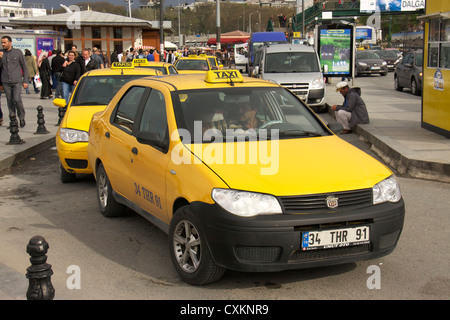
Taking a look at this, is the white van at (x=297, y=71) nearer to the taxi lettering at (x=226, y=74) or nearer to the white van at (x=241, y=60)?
the taxi lettering at (x=226, y=74)

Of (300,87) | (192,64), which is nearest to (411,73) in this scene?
(300,87)

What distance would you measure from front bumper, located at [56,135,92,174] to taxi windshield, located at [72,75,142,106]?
121cm

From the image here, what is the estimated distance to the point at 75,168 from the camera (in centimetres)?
870

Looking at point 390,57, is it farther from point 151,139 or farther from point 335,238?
point 335,238

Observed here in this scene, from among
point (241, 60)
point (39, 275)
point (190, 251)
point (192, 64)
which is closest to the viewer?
point (39, 275)

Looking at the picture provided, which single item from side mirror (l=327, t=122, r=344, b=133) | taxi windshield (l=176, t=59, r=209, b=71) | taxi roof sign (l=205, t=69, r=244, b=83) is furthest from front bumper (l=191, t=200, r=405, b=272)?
taxi windshield (l=176, t=59, r=209, b=71)

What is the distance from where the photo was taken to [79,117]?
29.6ft

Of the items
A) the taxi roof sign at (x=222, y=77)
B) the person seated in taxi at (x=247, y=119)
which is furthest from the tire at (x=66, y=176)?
the person seated in taxi at (x=247, y=119)

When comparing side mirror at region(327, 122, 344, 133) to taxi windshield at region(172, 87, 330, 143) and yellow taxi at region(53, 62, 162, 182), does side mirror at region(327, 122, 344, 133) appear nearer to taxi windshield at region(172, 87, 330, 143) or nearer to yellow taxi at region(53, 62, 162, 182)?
taxi windshield at region(172, 87, 330, 143)

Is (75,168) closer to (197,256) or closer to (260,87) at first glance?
(260,87)

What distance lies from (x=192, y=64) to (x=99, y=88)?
13689 millimetres

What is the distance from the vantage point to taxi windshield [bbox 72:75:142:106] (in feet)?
31.8

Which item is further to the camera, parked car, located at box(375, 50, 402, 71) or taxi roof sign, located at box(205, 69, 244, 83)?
parked car, located at box(375, 50, 402, 71)

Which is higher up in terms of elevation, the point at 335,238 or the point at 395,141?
the point at 335,238
